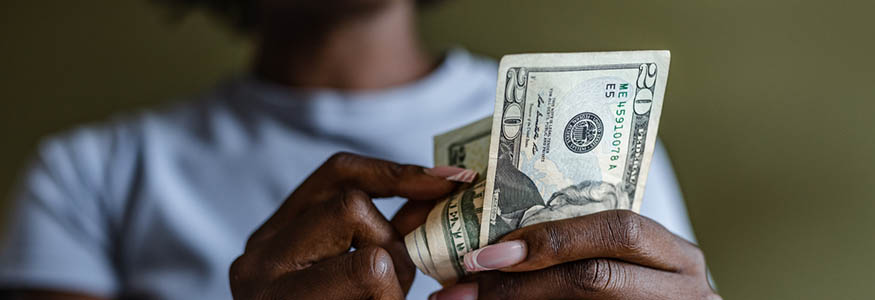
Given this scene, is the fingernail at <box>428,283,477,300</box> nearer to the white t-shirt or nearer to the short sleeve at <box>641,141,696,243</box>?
the white t-shirt

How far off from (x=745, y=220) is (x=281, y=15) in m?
1.11

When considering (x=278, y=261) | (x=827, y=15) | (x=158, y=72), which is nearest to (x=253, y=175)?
(x=278, y=261)

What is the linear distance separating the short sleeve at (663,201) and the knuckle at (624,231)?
0.54m

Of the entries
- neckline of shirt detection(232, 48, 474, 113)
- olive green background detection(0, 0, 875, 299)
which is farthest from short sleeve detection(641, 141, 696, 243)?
neckline of shirt detection(232, 48, 474, 113)

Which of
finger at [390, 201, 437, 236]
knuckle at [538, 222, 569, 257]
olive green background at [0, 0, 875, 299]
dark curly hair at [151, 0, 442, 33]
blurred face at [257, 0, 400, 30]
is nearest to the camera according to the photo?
knuckle at [538, 222, 569, 257]

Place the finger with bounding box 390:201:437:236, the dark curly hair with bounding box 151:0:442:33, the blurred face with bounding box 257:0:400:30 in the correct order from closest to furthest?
the finger with bounding box 390:201:437:236
the blurred face with bounding box 257:0:400:30
the dark curly hair with bounding box 151:0:442:33

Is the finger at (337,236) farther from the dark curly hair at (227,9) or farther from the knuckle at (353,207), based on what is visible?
the dark curly hair at (227,9)

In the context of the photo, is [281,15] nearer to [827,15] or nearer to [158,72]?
[158,72]

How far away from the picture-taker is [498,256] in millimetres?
534

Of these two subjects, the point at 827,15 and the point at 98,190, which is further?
the point at 827,15

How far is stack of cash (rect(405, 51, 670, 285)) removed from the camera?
0.57m

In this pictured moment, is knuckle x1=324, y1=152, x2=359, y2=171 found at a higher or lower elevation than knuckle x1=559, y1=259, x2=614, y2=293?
higher

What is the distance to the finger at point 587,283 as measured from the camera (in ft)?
1.77

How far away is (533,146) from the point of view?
59 centimetres
